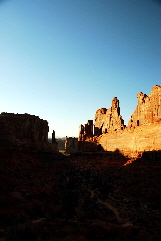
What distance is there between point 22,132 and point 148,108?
122 ft

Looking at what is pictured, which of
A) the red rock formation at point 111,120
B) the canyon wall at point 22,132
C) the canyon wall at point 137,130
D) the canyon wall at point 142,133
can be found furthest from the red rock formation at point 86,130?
the canyon wall at point 22,132

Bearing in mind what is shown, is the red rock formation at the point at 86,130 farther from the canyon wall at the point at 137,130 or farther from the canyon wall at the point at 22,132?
the canyon wall at the point at 22,132

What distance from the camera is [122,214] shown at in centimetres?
1302

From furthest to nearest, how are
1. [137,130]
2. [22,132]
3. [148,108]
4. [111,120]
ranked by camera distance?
[111,120] → [148,108] → [137,130] → [22,132]

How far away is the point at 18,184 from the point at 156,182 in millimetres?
16650

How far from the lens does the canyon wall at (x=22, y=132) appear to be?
1300 inches

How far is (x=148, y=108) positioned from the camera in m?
48.8

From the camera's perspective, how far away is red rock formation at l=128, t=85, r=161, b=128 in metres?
45.4

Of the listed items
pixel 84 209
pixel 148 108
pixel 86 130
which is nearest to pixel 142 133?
pixel 148 108

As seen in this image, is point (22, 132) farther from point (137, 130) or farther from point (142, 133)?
point (142, 133)

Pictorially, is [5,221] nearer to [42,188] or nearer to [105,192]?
[42,188]

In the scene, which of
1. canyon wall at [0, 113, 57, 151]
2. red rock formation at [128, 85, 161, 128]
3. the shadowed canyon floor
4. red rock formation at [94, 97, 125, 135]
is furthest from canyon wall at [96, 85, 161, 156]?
canyon wall at [0, 113, 57, 151]

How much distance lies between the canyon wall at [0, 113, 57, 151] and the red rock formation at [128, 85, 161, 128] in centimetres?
2670

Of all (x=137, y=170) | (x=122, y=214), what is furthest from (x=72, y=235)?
(x=137, y=170)
